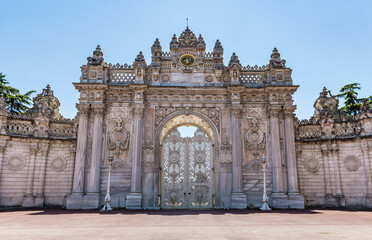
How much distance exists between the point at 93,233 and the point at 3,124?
1543 cm

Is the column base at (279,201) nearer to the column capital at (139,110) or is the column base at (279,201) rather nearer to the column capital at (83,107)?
the column capital at (139,110)

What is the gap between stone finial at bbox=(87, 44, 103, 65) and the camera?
71.7 feet

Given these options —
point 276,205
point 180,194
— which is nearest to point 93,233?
point 180,194

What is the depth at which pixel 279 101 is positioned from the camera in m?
21.1

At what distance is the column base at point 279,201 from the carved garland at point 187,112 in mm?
6143

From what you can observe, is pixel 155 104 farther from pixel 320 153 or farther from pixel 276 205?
pixel 320 153

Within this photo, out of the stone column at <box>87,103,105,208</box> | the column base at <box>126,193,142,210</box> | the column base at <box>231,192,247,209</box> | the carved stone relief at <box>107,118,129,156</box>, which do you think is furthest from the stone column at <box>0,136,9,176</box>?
the column base at <box>231,192,247,209</box>

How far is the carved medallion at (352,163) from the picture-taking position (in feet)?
66.9

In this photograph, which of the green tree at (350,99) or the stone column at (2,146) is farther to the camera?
the green tree at (350,99)

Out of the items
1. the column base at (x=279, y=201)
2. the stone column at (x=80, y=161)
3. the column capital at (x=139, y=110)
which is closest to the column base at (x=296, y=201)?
the column base at (x=279, y=201)

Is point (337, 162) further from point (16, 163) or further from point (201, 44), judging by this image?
point (16, 163)

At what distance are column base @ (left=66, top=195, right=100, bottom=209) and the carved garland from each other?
6.71 meters

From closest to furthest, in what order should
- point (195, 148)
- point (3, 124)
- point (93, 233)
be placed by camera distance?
point (93, 233) → point (3, 124) → point (195, 148)

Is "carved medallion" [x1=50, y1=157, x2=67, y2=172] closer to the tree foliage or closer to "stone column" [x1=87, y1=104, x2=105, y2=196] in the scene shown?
"stone column" [x1=87, y1=104, x2=105, y2=196]
